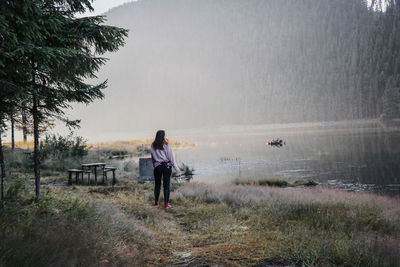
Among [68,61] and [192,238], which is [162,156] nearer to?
[192,238]

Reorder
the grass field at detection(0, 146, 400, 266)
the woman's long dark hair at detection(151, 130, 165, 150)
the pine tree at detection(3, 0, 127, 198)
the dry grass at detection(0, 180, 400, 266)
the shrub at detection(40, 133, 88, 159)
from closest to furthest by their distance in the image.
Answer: the grass field at detection(0, 146, 400, 266), the dry grass at detection(0, 180, 400, 266), the pine tree at detection(3, 0, 127, 198), the woman's long dark hair at detection(151, 130, 165, 150), the shrub at detection(40, 133, 88, 159)

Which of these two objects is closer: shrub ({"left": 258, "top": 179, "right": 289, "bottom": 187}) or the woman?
the woman

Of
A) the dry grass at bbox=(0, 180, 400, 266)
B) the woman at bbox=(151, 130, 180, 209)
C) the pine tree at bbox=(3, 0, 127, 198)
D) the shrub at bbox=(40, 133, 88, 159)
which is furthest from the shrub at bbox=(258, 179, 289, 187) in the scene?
the pine tree at bbox=(3, 0, 127, 198)

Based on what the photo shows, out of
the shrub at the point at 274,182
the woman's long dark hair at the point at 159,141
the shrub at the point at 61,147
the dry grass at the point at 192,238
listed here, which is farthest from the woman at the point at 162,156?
the shrub at the point at 61,147

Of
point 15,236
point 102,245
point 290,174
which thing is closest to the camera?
point 15,236

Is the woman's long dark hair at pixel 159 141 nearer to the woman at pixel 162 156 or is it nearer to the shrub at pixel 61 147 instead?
the woman at pixel 162 156

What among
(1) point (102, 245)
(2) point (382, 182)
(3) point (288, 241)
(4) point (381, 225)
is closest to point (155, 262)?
(1) point (102, 245)

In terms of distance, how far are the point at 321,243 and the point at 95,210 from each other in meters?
4.42

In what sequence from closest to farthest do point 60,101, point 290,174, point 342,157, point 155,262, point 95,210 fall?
point 155,262 → point 95,210 → point 60,101 → point 290,174 → point 342,157

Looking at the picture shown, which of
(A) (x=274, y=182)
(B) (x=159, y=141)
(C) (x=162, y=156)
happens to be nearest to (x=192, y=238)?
(C) (x=162, y=156)

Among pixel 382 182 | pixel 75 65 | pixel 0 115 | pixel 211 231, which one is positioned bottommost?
pixel 382 182

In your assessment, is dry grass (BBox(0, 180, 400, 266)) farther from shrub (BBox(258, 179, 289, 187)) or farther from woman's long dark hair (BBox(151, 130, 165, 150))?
shrub (BBox(258, 179, 289, 187))

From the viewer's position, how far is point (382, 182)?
72.2 feet

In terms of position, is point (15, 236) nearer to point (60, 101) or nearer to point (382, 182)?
point (60, 101)
